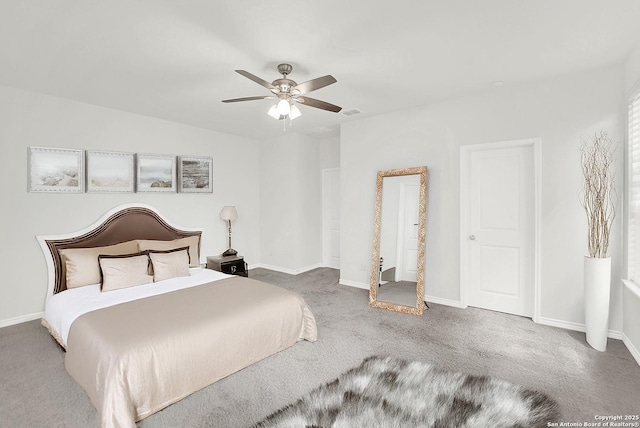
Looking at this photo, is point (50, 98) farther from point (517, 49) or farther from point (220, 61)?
point (517, 49)

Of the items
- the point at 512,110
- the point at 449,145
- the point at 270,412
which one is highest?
the point at 512,110

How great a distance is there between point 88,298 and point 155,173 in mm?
2209

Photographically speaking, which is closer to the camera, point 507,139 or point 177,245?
point 507,139

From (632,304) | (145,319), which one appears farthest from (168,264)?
(632,304)

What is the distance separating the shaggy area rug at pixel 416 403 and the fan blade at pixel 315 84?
7.45 feet

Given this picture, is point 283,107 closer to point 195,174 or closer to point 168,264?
point 168,264

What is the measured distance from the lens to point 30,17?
2.17 m

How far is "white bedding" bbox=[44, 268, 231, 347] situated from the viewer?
8.76 ft

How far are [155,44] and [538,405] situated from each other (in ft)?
12.6

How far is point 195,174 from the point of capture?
5.12 metres

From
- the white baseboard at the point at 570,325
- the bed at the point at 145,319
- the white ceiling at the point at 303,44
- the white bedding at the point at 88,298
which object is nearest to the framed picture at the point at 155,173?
the bed at the point at 145,319

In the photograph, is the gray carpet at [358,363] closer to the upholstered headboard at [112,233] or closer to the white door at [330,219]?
the upholstered headboard at [112,233]

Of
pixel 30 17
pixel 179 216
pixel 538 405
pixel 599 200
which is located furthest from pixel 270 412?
pixel 179 216

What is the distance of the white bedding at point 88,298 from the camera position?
2670 mm
